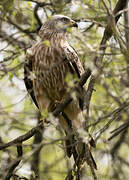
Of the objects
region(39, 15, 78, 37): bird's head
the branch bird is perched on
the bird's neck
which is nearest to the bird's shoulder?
the branch bird is perched on

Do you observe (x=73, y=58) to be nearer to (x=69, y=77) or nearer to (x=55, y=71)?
(x=55, y=71)

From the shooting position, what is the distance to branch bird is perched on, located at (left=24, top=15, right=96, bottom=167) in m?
5.73

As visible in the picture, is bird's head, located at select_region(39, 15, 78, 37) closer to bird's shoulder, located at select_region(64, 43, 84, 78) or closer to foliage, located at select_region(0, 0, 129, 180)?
foliage, located at select_region(0, 0, 129, 180)

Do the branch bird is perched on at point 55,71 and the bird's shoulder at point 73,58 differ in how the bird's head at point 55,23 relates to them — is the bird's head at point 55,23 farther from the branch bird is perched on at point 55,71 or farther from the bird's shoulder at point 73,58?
the bird's shoulder at point 73,58

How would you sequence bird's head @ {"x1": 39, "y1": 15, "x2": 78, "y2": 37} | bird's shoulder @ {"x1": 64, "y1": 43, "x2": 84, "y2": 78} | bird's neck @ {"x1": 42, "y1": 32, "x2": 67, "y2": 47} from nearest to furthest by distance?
bird's shoulder @ {"x1": 64, "y1": 43, "x2": 84, "y2": 78} < bird's neck @ {"x1": 42, "y1": 32, "x2": 67, "y2": 47} < bird's head @ {"x1": 39, "y1": 15, "x2": 78, "y2": 37}

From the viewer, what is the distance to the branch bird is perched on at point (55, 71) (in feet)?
18.8

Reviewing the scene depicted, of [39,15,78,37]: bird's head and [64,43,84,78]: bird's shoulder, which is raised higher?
[39,15,78,37]: bird's head

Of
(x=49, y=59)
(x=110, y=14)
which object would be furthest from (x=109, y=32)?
(x=49, y=59)

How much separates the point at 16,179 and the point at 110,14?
8.38 ft

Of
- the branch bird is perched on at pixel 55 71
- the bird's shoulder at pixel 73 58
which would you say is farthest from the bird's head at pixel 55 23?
the bird's shoulder at pixel 73 58

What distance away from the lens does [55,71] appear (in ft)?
19.1

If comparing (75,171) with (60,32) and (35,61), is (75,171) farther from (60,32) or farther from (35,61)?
(60,32)

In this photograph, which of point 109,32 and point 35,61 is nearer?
point 109,32

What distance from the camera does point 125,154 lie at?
33.5 feet
